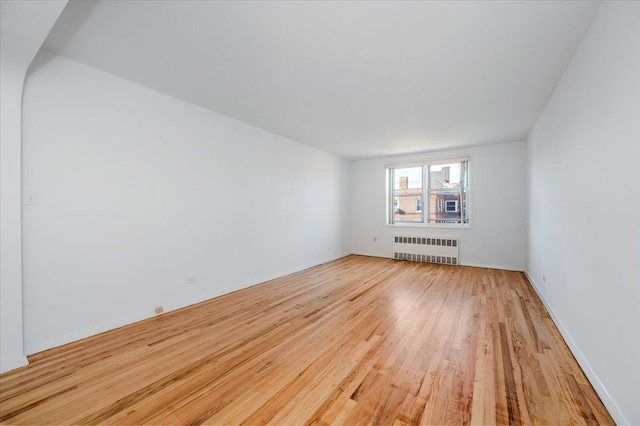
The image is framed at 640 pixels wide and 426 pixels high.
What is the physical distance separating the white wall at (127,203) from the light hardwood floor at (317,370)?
1.31ft

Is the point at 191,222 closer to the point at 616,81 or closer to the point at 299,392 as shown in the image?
the point at 299,392

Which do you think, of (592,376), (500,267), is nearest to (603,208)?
(592,376)

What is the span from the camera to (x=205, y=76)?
2.78 meters

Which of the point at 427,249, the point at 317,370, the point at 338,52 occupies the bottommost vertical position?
the point at 317,370

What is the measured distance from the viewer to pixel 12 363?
6.73 ft

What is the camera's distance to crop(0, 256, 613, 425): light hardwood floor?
1.59 meters

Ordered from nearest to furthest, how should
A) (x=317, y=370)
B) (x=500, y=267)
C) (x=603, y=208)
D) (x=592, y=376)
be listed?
1. (x=603, y=208)
2. (x=592, y=376)
3. (x=317, y=370)
4. (x=500, y=267)

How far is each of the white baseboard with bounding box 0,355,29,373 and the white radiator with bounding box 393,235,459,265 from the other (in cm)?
620

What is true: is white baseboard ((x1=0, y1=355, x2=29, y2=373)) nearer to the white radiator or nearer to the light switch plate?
the light switch plate

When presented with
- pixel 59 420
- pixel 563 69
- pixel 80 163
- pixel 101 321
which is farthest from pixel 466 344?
pixel 80 163

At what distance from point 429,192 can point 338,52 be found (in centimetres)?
481

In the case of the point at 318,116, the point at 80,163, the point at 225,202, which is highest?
the point at 318,116

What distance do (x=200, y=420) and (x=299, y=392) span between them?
0.62m

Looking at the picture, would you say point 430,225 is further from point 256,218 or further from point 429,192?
point 256,218
